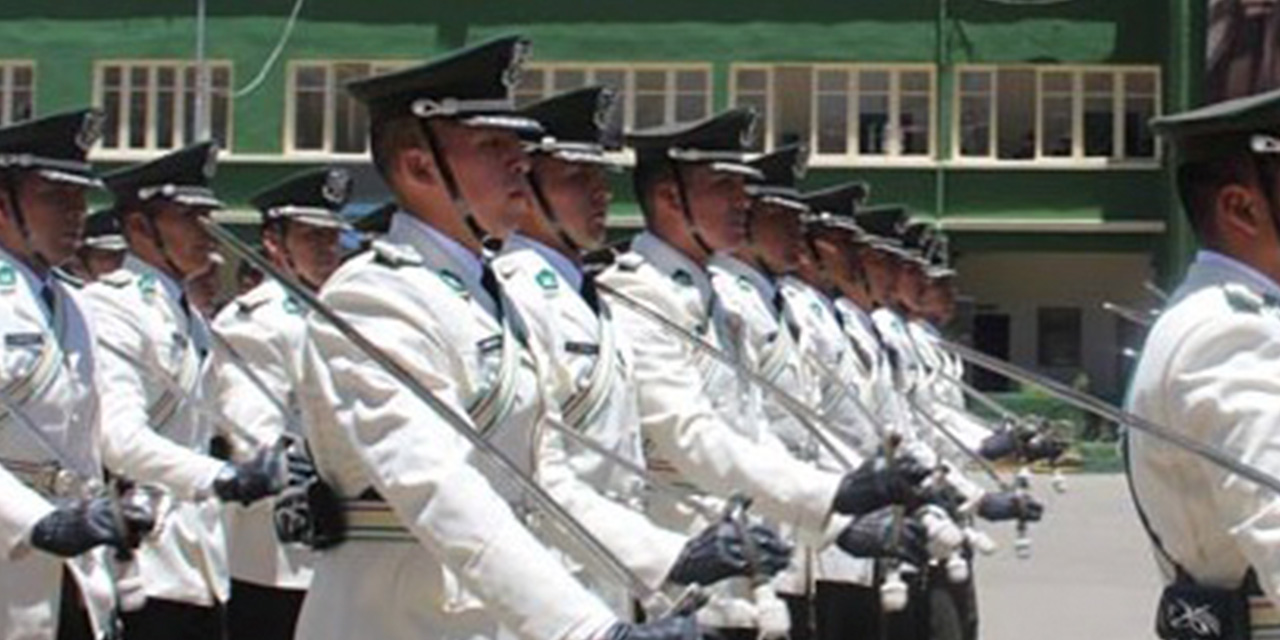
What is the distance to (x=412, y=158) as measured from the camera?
15.9ft

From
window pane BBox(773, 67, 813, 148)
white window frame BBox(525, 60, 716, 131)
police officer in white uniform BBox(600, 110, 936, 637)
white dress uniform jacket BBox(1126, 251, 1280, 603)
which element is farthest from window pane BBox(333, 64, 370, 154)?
white dress uniform jacket BBox(1126, 251, 1280, 603)

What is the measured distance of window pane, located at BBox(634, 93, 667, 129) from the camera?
131 ft

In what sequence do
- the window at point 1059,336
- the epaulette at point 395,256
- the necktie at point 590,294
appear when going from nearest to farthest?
the epaulette at point 395,256 < the necktie at point 590,294 < the window at point 1059,336

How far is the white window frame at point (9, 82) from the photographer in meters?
39.9

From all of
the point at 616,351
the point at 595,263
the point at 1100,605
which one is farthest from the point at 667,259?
the point at 1100,605

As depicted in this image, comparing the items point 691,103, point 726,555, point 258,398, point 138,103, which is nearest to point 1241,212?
point 726,555

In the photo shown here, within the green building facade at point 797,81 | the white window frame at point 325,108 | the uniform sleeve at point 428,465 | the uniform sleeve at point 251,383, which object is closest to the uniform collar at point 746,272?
the uniform sleeve at point 251,383

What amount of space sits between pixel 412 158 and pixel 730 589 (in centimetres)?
209

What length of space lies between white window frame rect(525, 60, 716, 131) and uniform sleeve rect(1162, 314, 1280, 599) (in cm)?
3544

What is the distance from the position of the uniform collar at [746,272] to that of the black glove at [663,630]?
12.3 feet

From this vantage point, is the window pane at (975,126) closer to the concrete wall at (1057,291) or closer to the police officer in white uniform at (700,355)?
the concrete wall at (1057,291)

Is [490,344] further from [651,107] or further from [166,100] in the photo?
[166,100]

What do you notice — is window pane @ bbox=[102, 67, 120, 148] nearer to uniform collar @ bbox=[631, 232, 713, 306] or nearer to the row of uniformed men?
the row of uniformed men

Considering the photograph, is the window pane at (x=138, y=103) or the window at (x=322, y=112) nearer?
the window at (x=322, y=112)
